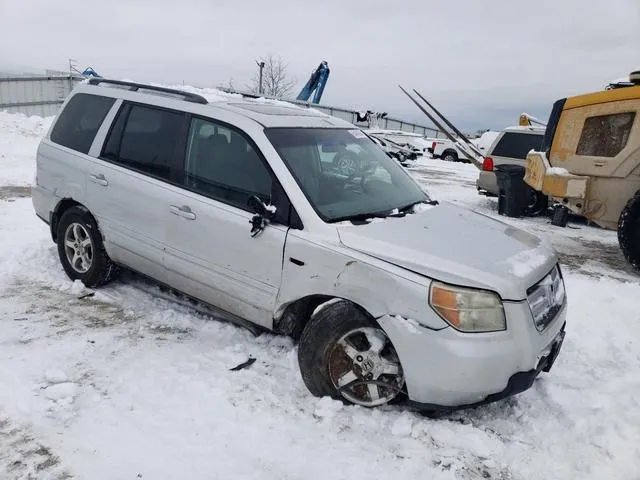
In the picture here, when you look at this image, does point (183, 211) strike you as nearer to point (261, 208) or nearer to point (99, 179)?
point (261, 208)

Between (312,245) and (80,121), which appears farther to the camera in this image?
(80,121)

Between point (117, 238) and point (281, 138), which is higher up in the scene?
point (281, 138)

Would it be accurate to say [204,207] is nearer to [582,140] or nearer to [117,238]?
[117,238]

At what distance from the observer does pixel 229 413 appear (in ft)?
10.1

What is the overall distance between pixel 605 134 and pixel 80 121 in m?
6.73

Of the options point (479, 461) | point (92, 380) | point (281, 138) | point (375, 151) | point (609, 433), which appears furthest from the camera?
point (375, 151)

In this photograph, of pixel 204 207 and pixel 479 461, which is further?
pixel 204 207

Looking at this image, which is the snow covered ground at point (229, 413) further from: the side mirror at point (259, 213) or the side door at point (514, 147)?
the side door at point (514, 147)

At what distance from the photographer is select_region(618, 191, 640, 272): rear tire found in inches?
264

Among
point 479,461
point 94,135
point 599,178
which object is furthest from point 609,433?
point 599,178

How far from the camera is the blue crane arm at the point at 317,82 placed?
98.1 ft

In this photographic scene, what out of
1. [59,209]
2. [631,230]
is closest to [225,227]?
[59,209]

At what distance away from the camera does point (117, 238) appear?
14.5ft

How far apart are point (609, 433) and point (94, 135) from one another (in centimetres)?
459
